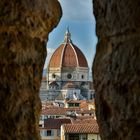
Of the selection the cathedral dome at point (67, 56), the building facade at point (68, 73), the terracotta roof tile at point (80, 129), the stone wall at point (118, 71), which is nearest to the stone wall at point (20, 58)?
the stone wall at point (118, 71)

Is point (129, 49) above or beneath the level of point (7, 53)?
beneath

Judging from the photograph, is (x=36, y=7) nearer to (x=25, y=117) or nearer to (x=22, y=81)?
(x=22, y=81)

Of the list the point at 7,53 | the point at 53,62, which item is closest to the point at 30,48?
the point at 7,53

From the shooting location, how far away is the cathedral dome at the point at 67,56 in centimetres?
10694

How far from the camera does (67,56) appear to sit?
109m

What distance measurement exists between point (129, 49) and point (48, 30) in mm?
1105

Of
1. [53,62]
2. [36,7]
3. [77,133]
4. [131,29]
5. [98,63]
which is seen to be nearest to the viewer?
[131,29]

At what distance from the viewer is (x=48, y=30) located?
2918 millimetres

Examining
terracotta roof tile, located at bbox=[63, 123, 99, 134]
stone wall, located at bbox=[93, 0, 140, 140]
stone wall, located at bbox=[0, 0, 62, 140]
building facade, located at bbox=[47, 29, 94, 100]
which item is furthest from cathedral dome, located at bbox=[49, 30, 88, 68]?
stone wall, located at bbox=[93, 0, 140, 140]

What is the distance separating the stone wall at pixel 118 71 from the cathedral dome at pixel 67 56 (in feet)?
341

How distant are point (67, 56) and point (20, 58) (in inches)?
4196

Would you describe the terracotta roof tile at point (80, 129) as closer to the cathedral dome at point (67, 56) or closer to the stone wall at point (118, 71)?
the stone wall at point (118, 71)

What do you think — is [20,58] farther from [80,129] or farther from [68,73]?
[68,73]

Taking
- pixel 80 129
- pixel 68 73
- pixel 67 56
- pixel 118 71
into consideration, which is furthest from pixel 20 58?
pixel 67 56
